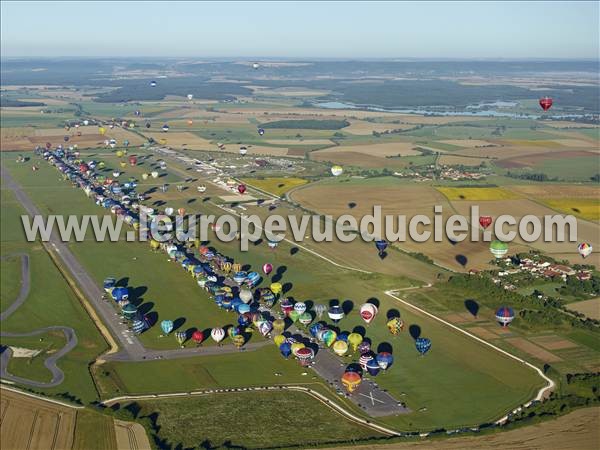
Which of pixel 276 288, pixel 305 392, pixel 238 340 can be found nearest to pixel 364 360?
pixel 305 392

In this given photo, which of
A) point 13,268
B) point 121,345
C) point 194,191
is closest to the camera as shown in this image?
point 121,345

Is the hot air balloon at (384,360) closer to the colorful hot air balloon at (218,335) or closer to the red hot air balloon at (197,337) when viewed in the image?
the colorful hot air balloon at (218,335)

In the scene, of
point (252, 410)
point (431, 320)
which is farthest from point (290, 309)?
point (252, 410)

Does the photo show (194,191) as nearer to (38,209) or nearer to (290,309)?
(38,209)

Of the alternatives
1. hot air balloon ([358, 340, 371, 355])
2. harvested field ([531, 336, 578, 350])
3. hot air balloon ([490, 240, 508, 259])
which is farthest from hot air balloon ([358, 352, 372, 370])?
hot air balloon ([490, 240, 508, 259])

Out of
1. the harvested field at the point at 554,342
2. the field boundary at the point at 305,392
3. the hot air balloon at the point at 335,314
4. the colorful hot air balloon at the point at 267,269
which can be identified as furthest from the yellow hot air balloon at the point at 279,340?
the harvested field at the point at 554,342

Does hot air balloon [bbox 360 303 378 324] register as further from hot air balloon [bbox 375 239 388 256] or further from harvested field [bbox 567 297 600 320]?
hot air balloon [bbox 375 239 388 256]
